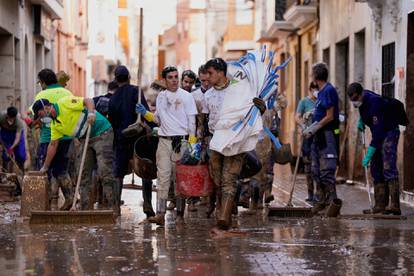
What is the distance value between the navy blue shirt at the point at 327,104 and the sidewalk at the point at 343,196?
1.23 meters

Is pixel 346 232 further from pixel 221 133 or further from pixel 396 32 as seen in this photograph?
pixel 396 32

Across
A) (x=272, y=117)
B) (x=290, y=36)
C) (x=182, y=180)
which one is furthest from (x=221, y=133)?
(x=290, y=36)

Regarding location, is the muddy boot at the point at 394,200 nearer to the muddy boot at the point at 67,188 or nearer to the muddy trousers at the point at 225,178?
the muddy trousers at the point at 225,178

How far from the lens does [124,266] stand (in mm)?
8766

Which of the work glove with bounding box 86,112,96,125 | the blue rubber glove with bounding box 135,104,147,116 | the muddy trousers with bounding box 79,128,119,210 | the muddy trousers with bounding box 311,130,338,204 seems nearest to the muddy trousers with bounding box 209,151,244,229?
the blue rubber glove with bounding box 135,104,147,116

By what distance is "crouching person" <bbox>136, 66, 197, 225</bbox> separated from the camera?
12234mm

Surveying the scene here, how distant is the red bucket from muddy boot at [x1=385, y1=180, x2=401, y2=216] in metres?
2.84

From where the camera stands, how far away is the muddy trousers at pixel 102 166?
43.0ft

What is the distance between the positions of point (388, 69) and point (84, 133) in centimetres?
723

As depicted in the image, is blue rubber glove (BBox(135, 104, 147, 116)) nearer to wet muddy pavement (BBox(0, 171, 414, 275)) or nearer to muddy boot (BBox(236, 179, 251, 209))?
wet muddy pavement (BBox(0, 171, 414, 275))

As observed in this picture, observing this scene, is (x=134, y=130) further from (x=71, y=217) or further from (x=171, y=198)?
(x=171, y=198)

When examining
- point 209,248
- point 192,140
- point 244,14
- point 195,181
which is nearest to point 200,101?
point 192,140

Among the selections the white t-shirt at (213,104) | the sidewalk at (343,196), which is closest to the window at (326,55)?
the sidewalk at (343,196)

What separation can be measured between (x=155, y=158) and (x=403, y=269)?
15.3ft
